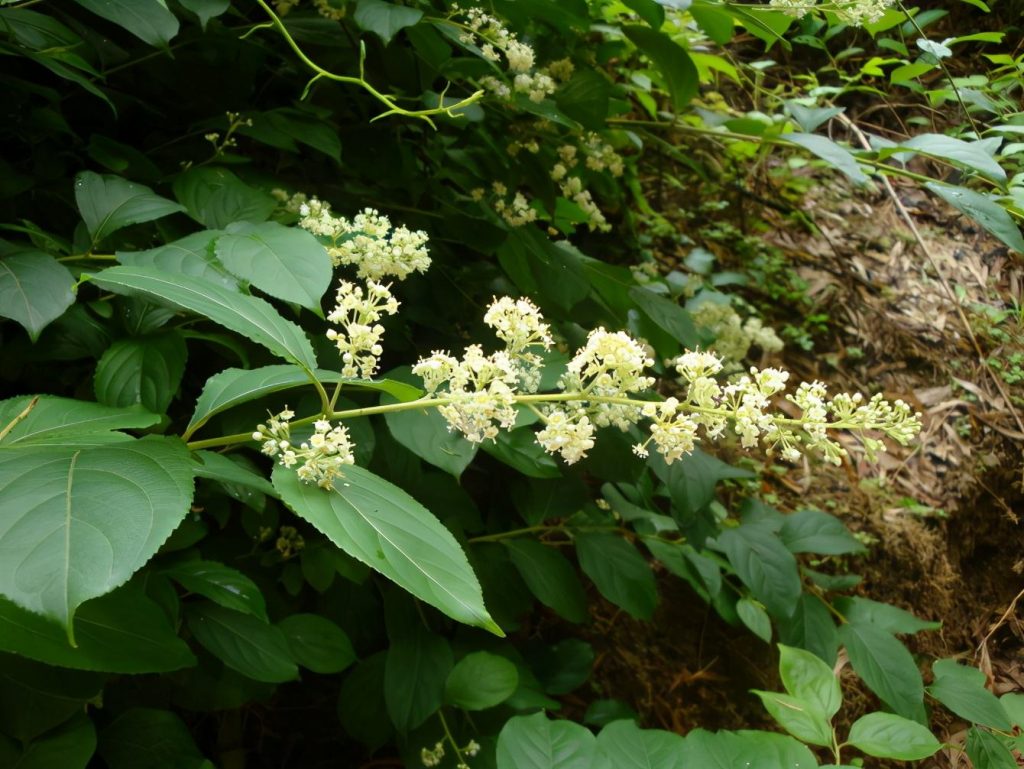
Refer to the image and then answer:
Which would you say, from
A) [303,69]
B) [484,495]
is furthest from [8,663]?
[303,69]

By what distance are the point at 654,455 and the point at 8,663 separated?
128 centimetres

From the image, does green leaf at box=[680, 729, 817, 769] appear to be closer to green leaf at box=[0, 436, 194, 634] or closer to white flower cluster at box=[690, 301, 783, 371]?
green leaf at box=[0, 436, 194, 634]

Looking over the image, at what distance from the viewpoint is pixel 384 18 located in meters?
1.38

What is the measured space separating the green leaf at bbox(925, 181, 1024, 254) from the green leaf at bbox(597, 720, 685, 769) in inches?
45.9

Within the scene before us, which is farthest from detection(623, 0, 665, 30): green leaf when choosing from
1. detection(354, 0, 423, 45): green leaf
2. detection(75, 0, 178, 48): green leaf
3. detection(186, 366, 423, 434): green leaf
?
detection(186, 366, 423, 434): green leaf

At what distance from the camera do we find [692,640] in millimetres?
2277

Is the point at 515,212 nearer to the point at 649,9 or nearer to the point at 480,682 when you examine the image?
the point at 649,9

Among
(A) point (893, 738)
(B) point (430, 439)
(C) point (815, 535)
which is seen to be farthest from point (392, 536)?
(C) point (815, 535)

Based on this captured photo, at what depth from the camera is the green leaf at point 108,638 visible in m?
0.87

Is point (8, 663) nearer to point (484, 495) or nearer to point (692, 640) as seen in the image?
point (484, 495)

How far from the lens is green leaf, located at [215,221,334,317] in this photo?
1038mm

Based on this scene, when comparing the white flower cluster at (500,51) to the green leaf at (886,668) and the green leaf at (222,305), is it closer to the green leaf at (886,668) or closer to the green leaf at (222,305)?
the green leaf at (222,305)

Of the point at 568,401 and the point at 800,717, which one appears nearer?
the point at 568,401

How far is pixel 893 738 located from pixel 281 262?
4.57 feet
